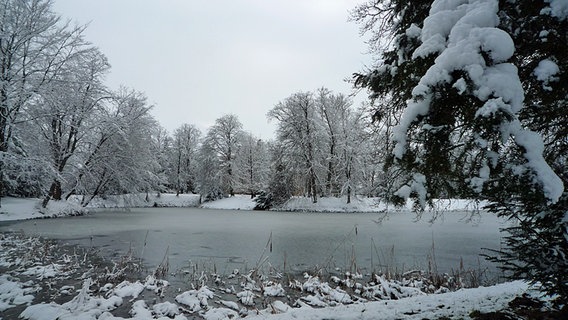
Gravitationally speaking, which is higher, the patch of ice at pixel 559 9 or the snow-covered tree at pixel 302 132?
the snow-covered tree at pixel 302 132

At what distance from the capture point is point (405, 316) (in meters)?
3.69

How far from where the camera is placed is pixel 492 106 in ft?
6.66

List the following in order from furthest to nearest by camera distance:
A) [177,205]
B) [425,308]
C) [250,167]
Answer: [250,167] < [177,205] < [425,308]

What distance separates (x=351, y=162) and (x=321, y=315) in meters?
26.8

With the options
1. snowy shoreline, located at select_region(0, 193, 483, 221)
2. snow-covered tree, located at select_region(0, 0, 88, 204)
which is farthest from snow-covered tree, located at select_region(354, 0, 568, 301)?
snow-covered tree, located at select_region(0, 0, 88, 204)

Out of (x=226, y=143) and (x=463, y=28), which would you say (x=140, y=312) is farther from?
(x=226, y=143)

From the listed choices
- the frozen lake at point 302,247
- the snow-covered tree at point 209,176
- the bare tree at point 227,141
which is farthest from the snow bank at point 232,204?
the frozen lake at point 302,247

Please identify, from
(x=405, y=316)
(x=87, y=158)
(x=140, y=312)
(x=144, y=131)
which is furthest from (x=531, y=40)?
(x=144, y=131)

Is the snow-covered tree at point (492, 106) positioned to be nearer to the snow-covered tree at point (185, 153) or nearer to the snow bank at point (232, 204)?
the snow bank at point (232, 204)

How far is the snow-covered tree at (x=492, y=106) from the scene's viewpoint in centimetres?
209

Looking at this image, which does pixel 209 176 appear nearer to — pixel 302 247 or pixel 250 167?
pixel 250 167

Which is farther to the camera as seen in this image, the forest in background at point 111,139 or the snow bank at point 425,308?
the forest in background at point 111,139

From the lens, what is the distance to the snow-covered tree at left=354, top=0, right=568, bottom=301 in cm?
209

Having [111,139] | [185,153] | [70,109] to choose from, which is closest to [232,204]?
[185,153]
